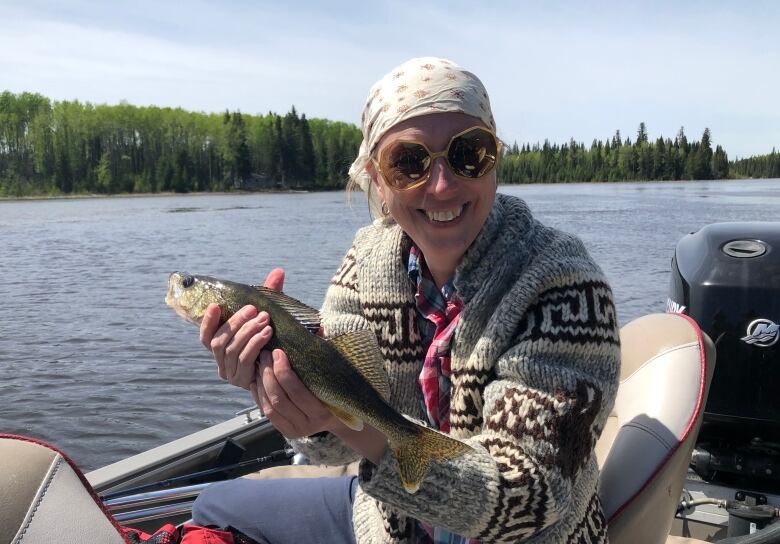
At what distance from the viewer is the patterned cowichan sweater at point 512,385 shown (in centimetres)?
181

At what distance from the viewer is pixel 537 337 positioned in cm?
192

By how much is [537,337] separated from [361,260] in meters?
0.73

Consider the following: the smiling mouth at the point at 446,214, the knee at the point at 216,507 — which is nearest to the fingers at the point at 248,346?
the smiling mouth at the point at 446,214

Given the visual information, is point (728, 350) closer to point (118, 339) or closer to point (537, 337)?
point (537, 337)

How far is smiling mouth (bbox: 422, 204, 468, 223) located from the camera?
2.13 metres

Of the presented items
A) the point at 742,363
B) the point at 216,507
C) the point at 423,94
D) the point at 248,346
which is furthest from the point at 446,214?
the point at 742,363

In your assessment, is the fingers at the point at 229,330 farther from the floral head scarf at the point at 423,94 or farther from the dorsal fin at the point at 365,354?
the floral head scarf at the point at 423,94

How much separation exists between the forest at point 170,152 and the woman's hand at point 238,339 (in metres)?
76.3

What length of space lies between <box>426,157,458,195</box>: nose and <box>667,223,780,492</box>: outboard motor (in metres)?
2.26

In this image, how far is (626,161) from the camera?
10900 cm

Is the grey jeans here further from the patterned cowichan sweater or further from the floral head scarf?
the floral head scarf

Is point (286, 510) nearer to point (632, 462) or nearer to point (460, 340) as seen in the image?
point (460, 340)

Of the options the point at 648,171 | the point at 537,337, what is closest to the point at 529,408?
the point at 537,337

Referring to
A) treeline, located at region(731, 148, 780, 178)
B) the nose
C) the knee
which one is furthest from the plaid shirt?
treeline, located at region(731, 148, 780, 178)
